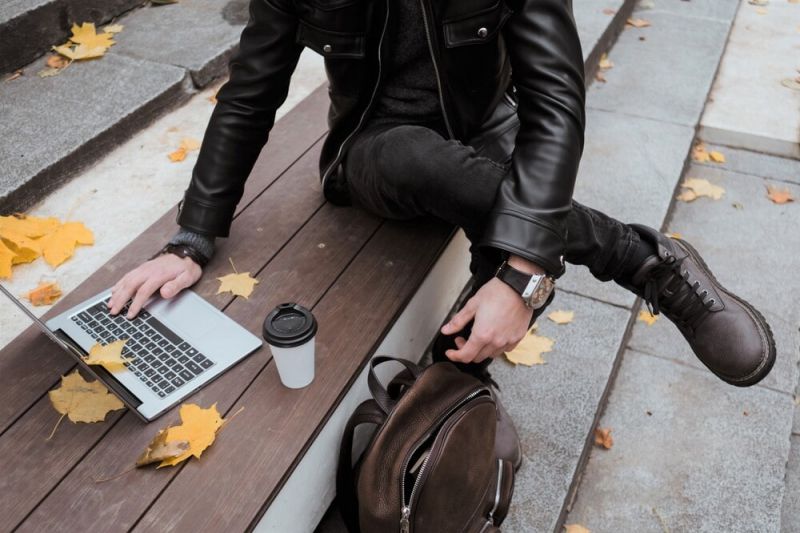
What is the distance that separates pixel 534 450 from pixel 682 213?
1.57 meters

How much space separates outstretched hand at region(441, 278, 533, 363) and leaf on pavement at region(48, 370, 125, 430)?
819 millimetres

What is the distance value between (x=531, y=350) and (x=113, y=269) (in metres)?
1.41

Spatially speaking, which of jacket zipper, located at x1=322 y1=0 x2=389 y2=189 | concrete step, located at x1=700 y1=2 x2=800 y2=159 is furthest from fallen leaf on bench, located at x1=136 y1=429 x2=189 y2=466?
concrete step, located at x1=700 y1=2 x2=800 y2=159

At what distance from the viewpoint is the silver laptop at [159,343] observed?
164 cm

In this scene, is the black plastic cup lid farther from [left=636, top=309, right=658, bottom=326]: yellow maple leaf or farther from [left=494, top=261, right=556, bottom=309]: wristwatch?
[left=636, top=309, right=658, bottom=326]: yellow maple leaf

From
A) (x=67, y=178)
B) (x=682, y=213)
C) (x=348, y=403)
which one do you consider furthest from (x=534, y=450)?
(x=67, y=178)

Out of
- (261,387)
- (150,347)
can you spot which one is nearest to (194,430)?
(261,387)

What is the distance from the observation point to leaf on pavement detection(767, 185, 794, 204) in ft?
10.5

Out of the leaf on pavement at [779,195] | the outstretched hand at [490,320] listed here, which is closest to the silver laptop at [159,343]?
the outstretched hand at [490,320]

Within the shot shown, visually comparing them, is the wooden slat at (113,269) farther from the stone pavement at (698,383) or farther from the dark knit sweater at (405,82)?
the stone pavement at (698,383)

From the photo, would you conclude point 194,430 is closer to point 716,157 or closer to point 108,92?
point 108,92

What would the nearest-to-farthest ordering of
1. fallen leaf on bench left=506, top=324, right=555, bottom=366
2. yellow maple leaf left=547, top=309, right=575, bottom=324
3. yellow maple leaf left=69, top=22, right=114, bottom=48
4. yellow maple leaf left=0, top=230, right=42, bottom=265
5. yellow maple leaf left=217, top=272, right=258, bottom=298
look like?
yellow maple leaf left=217, top=272, right=258, bottom=298, yellow maple leaf left=0, top=230, right=42, bottom=265, fallen leaf on bench left=506, top=324, right=555, bottom=366, yellow maple leaf left=547, top=309, right=575, bottom=324, yellow maple leaf left=69, top=22, right=114, bottom=48

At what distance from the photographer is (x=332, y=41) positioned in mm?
1822

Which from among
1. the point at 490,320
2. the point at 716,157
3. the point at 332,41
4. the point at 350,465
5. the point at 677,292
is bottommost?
the point at 716,157
